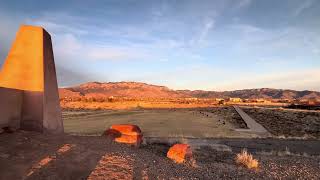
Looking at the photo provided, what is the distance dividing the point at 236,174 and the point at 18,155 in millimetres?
6341

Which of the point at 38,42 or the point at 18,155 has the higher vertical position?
the point at 38,42

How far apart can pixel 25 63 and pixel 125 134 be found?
13.0ft

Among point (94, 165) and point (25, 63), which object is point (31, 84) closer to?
point (25, 63)

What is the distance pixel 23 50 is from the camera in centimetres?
1146

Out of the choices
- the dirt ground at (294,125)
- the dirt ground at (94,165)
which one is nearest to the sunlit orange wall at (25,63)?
the dirt ground at (94,165)

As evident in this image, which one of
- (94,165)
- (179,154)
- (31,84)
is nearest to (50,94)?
(31,84)

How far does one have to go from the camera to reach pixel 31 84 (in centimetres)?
1109

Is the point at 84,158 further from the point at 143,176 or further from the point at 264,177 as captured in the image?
the point at 264,177

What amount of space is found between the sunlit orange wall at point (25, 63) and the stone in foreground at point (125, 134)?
3.00 m

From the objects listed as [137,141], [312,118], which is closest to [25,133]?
[137,141]

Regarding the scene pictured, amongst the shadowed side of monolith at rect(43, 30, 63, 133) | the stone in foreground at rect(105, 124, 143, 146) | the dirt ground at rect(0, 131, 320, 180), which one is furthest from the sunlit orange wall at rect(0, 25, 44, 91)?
the stone in foreground at rect(105, 124, 143, 146)

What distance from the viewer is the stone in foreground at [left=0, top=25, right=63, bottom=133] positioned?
10.5 m

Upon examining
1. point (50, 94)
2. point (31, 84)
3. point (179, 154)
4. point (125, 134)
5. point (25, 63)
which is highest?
point (25, 63)

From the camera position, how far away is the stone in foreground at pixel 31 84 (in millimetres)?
10470
